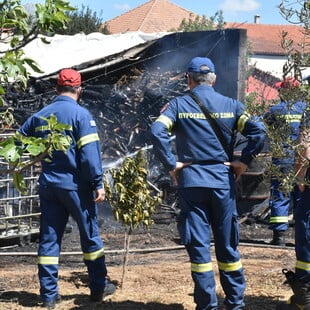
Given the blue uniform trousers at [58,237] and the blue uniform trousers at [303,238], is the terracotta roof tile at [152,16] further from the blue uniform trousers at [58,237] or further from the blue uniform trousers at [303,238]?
the blue uniform trousers at [303,238]

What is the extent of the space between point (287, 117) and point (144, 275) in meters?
2.78

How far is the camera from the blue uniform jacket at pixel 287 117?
4.45 metres

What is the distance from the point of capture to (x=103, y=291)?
19.0ft

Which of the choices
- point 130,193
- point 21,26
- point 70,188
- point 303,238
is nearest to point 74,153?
point 70,188

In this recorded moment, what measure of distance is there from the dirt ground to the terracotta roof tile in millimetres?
40285

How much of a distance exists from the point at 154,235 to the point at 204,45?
407 cm

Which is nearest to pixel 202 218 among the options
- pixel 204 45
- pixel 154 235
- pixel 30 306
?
pixel 30 306

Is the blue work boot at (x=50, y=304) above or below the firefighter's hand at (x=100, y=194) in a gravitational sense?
below

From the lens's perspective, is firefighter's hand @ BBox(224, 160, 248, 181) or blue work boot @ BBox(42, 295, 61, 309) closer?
firefighter's hand @ BBox(224, 160, 248, 181)

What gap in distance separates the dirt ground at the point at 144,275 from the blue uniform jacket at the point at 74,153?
1084mm

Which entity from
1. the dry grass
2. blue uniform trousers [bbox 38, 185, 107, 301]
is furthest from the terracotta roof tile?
blue uniform trousers [bbox 38, 185, 107, 301]

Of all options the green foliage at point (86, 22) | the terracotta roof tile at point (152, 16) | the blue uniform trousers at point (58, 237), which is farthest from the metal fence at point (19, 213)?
the terracotta roof tile at point (152, 16)

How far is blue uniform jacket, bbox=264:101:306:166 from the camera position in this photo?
14.6 feet

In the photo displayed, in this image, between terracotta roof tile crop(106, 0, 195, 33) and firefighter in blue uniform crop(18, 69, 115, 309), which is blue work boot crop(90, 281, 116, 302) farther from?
terracotta roof tile crop(106, 0, 195, 33)
